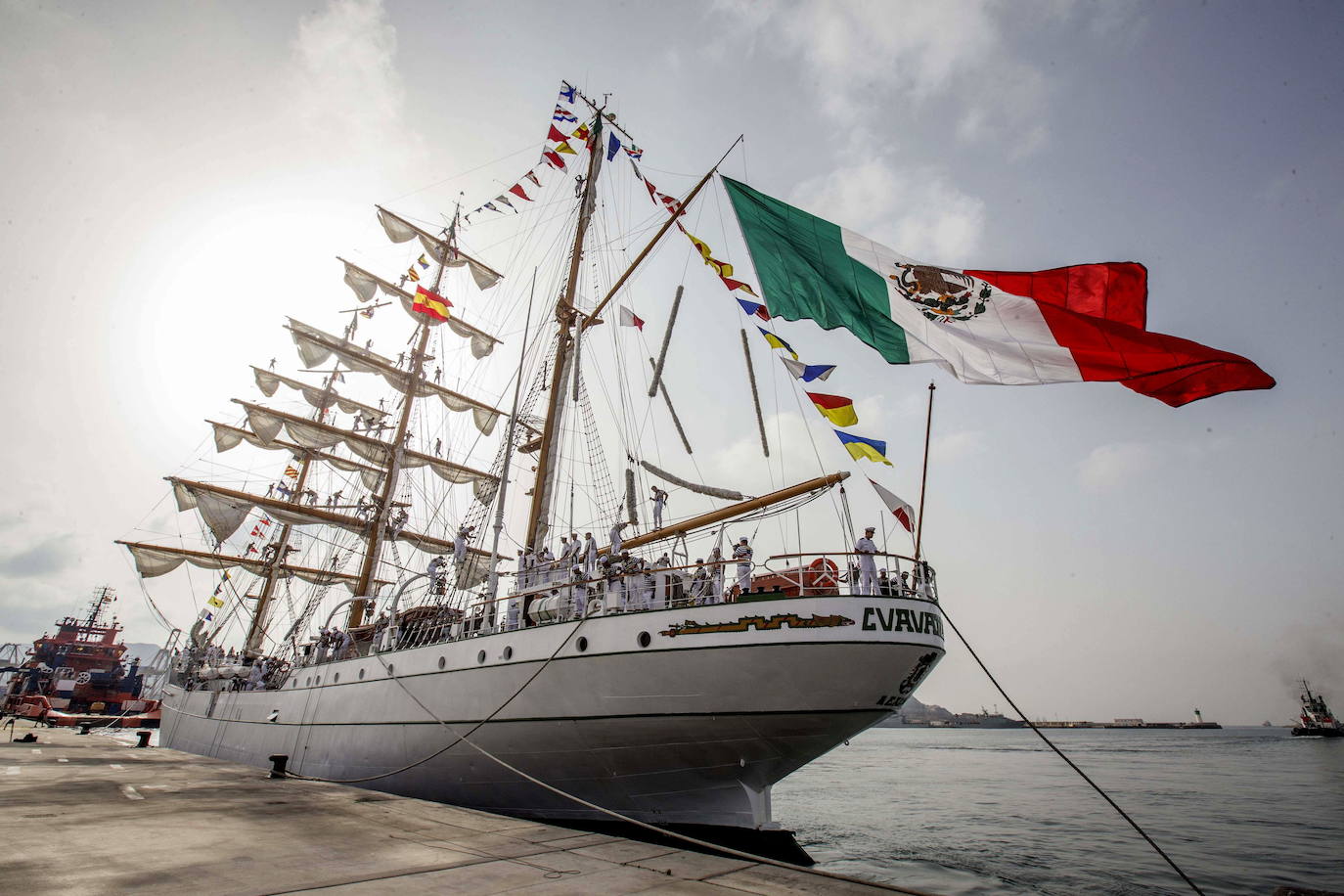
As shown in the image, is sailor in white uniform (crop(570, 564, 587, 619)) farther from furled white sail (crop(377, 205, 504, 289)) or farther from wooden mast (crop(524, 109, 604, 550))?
furled white sail (crop(377, 205, 504, 289))

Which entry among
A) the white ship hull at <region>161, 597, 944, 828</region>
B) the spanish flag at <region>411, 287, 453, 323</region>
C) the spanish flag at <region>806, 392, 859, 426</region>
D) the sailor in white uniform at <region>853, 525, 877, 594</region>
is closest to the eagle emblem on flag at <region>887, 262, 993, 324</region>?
the spanish flag at <region>806, 392, 859, 426</region>

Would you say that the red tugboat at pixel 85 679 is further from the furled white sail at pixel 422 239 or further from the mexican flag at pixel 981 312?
the mexican flag at pixel 981 312

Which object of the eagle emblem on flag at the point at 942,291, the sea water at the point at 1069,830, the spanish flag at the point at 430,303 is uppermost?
the spanish flag at the point at 430,303

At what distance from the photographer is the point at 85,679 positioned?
193 feet

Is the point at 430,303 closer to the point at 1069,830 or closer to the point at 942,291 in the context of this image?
the point at 942,291

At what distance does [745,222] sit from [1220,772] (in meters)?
45.0

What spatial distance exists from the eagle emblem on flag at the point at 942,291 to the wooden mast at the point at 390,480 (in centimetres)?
2097

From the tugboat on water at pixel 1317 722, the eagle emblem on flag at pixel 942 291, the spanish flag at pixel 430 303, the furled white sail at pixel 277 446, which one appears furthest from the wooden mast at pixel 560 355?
the tugboat on water at pixel 1317 722

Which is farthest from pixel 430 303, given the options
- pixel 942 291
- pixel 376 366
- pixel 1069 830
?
pixel 1069 830

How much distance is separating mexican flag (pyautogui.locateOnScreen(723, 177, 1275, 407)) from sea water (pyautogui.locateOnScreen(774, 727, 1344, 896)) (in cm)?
895

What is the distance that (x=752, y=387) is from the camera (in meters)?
11.3

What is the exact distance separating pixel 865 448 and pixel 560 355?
1245 centimetres

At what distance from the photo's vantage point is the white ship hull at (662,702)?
952 centimetres

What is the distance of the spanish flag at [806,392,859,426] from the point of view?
10.0 m
